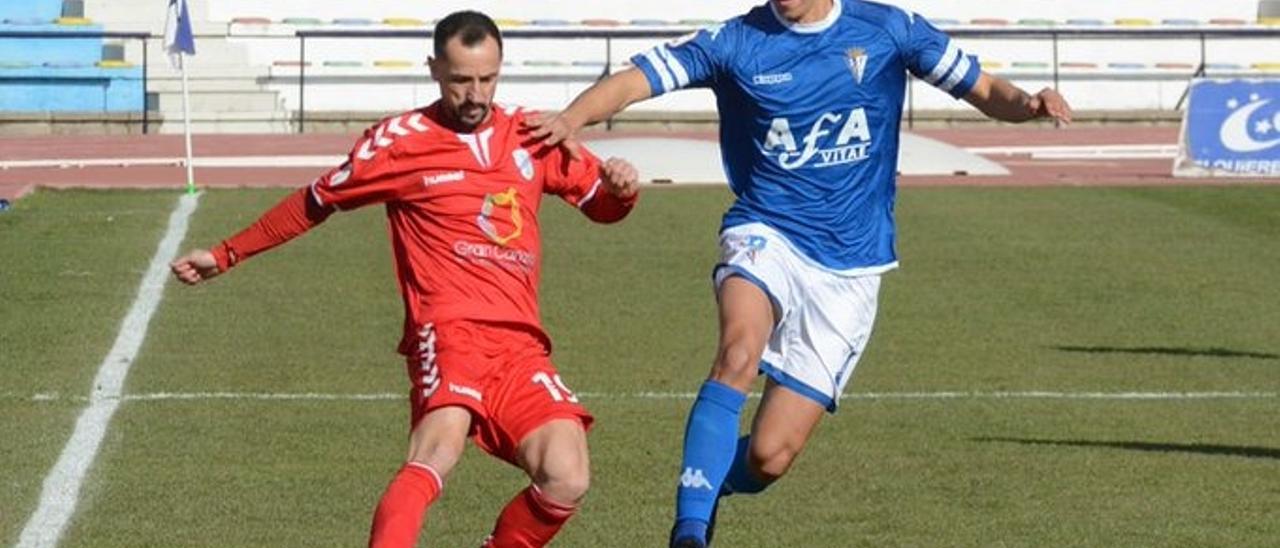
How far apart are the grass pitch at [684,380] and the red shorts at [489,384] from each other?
1.73 metres

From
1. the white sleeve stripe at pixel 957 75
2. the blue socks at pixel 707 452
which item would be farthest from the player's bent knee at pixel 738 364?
the white sleeve stripe at pixel 957 75

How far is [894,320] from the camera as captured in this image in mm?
16438

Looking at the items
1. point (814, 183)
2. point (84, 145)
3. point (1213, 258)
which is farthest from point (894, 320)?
point (84, 145)

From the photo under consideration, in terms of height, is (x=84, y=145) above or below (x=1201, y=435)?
below

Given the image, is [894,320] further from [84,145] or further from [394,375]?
[84,145]

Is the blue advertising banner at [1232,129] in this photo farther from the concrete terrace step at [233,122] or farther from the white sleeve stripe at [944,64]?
the white sleeve stripe at [944,64]

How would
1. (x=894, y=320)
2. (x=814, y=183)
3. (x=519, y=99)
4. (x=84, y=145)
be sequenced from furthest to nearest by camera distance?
(x=519, y=99) → (x=84, y=145) → (x=894, y=320) → (x=814, y=183)

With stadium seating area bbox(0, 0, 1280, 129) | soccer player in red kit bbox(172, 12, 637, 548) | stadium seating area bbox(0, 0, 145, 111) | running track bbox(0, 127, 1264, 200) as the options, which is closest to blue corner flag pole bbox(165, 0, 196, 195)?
running track bbox(0, 127, 1264, 200)

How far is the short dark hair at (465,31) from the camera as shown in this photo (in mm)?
7281

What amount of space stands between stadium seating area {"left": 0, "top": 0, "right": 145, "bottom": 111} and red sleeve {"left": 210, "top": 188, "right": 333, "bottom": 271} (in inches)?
1248

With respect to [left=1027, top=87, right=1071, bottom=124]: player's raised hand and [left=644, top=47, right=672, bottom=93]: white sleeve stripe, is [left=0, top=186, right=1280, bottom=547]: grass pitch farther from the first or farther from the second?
[left=644, top=47, right=672, bottom=93]: white sleeve stripe

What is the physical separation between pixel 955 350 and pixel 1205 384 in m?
1.71

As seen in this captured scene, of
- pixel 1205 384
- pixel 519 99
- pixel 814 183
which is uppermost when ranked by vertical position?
pixel 814 183

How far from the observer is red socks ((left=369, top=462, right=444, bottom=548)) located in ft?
22.5
